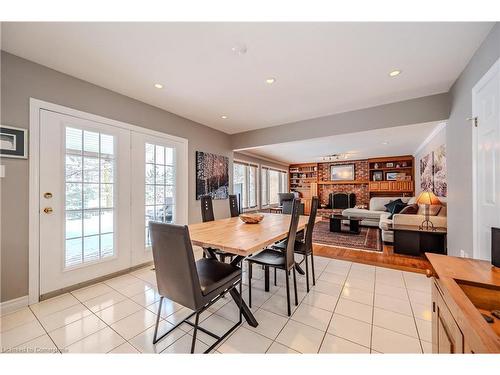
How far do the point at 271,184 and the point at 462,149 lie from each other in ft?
18.9

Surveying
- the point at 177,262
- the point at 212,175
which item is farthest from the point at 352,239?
the point at 177,262

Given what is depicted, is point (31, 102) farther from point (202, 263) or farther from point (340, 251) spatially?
point (340, 251)

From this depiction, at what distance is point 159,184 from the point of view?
312 centimetres

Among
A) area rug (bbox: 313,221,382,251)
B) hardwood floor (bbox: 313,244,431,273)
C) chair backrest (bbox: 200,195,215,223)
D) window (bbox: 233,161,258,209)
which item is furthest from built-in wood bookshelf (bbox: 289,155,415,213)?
chair backrest (bbox: 200,195,215,223)

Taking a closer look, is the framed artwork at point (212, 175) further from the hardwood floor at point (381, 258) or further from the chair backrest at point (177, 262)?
the chair backrest at point (177, 262)

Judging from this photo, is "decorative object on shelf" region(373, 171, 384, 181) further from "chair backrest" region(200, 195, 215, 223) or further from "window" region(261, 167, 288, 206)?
"chair backrest" region(200, 195, 215, 223)

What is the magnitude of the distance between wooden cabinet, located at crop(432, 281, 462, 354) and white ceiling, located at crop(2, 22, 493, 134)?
1.91m

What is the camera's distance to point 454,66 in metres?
2.01

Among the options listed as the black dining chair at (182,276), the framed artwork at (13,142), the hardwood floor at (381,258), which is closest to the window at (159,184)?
the framed artwork at (13,142)

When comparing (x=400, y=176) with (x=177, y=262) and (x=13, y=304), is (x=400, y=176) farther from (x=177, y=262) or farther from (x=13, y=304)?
(x=13, y=304)

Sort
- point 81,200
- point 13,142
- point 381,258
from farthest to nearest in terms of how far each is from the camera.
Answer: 1. point 381,258
2. point 81,200
3. point 13,142

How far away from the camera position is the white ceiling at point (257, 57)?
1.54 m
